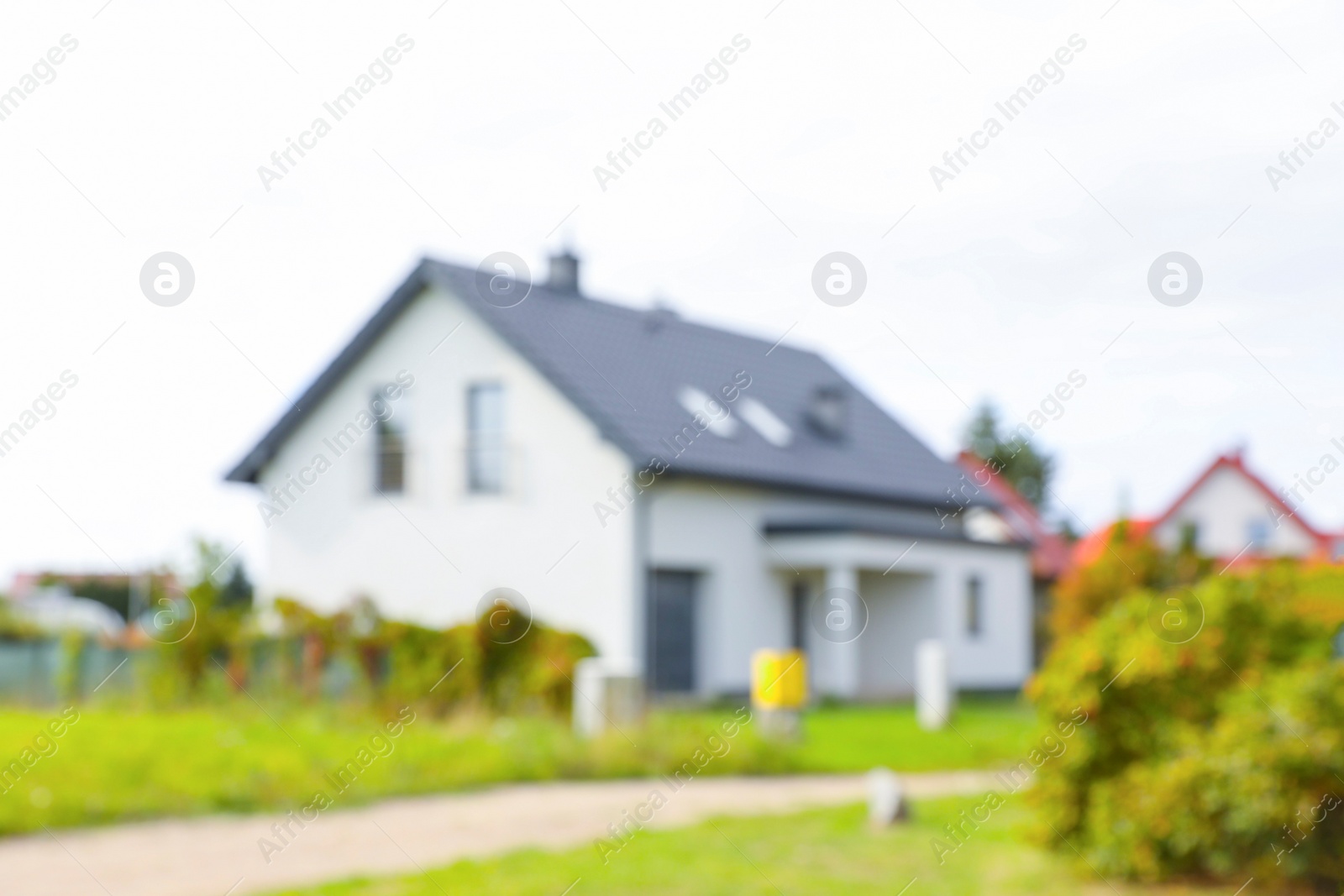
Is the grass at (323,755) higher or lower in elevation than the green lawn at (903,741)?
lower

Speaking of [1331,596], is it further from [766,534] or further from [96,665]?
[96,665]

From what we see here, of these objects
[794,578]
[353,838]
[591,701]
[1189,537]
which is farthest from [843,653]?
[353,838]

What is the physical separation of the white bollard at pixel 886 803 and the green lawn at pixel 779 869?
0.55 ft

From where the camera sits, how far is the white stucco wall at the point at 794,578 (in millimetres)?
21391

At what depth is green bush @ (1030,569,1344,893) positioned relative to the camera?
697cm

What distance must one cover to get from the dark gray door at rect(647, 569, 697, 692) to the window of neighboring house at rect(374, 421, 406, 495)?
4665mm

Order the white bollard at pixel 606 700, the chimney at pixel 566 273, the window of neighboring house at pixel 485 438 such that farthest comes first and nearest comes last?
the chimney at pixel 566 273, the window of neighboring house at pixel 485 438, the white bollard at pixel 606 700

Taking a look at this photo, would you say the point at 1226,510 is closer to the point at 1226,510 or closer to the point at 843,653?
the point at 1226,510

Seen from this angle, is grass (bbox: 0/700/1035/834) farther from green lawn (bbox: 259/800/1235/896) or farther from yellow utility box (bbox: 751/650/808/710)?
green lawn (bbox: 259/800/1235/896)

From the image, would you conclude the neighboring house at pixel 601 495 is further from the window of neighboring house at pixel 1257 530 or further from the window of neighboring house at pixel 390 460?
the window of neighboring house at pixel 1257 530

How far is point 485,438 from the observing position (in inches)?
870

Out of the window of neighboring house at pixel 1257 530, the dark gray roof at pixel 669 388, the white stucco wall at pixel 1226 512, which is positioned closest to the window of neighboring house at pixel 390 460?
the dark gray roof at pixel 669 388

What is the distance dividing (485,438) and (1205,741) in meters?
A: 15.8

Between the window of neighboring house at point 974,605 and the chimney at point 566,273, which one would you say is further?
the window of neighboring house at point 974,605
